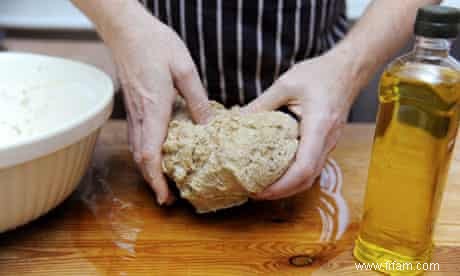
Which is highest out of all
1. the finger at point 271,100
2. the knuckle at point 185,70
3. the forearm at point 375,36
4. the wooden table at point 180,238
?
the forearm at point 375,36

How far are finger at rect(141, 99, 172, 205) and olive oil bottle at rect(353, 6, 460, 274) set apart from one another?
0.34m

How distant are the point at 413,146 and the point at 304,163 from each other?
18 cm

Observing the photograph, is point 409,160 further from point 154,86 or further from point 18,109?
point 18,109

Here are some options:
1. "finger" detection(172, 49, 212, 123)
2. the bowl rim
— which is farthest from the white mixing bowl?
"finger" detection(172, 49, 212, 123)

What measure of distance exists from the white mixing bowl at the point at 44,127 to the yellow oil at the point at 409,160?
438 mm

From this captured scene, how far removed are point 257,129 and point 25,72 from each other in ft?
Answer: 1.71

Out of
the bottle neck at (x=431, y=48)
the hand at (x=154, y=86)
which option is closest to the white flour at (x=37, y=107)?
the hand at (x=154, y=86)

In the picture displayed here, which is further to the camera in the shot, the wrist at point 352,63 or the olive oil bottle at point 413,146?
the wrist at point 352,63

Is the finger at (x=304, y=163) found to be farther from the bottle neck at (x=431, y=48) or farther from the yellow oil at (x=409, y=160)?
the bottle neck at (x=431, y=48)

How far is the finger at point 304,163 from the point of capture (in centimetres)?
78

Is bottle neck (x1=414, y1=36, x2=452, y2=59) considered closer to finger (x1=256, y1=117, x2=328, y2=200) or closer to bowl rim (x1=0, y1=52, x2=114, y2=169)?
finger (x1=256, y1=117, x2=328, y2=200)

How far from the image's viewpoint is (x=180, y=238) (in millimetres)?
795

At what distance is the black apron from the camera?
3.51 feet

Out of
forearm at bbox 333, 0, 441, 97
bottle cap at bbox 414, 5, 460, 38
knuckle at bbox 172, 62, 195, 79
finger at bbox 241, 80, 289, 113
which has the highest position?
bottle cap at bbox 414, 5, 460, 38
